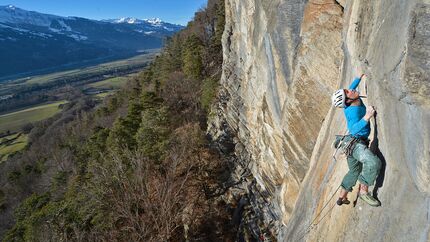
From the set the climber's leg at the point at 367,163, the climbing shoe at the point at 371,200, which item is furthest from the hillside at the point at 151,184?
the climber's leg at the point at 367,163

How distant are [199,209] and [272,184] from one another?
30.4ft

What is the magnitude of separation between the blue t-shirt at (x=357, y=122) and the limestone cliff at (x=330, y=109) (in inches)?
10.9

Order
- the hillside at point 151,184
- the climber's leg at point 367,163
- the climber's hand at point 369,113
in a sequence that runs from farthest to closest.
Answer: the hillside at point 151,184, the climber's hand at point 369,113, the climber's leg at point 367,163

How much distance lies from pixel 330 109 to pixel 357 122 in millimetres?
3892

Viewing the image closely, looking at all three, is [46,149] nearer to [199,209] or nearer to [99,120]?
[99,120]

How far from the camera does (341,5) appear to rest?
1072 cm

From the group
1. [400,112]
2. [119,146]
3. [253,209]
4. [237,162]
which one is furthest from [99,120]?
[400,112]

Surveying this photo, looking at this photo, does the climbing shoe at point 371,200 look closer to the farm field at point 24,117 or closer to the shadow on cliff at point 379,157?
the shadow on cliff at point 379,157

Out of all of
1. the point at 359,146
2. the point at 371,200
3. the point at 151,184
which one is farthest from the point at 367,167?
the point at 151,184

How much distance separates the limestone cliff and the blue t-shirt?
277 mm

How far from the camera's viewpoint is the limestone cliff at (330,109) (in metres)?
5.15

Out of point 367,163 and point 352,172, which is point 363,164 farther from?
point 352,172

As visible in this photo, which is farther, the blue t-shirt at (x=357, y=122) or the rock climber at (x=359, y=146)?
the blue t-shirt at (x=357, y=122)

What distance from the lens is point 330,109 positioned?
416 inches
